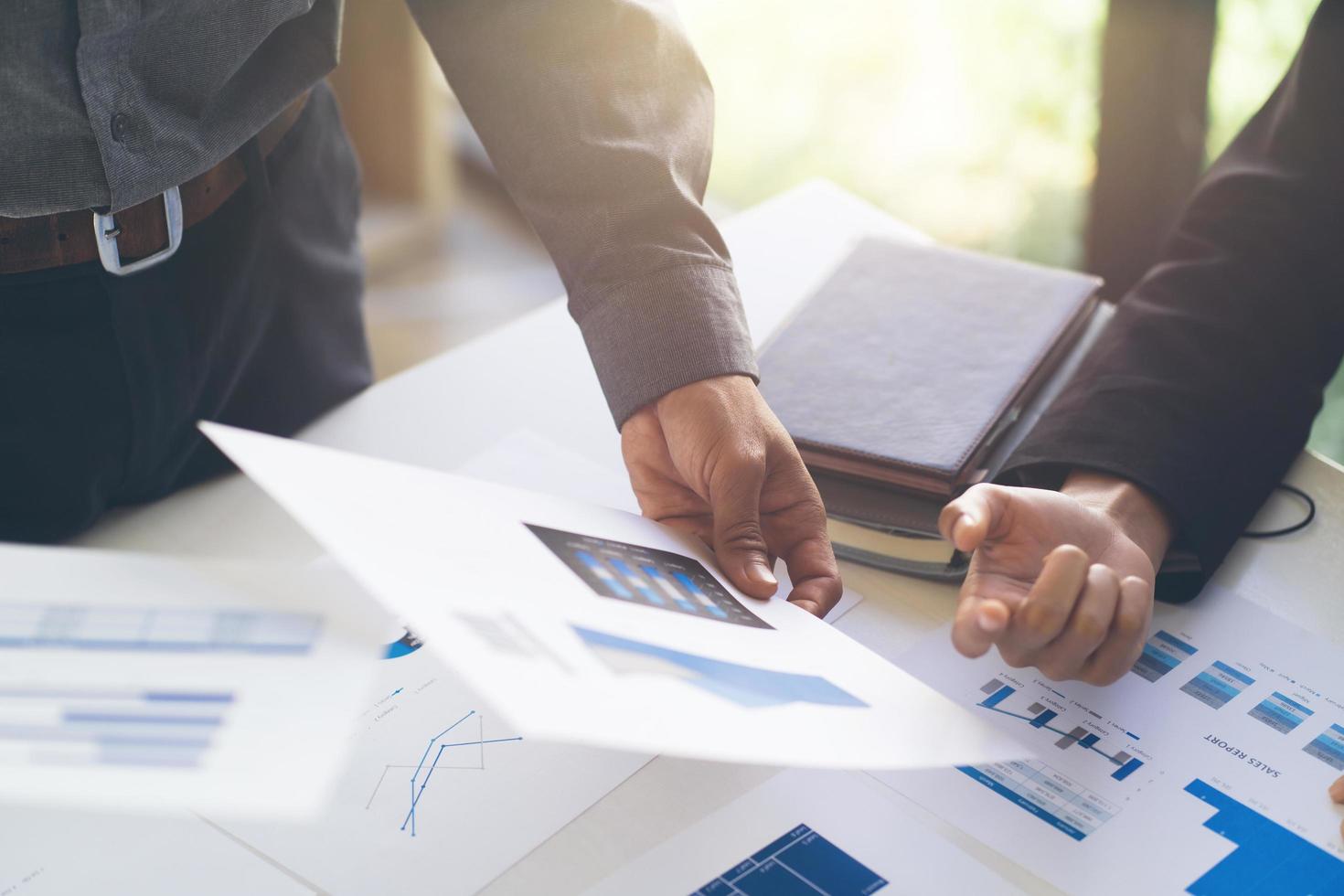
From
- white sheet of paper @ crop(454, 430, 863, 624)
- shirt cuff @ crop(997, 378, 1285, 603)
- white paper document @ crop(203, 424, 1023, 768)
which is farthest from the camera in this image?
white sheet of paper @ crop(454, 430, 863, 624)

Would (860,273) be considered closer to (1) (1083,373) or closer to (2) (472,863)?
(1) (1083,373)

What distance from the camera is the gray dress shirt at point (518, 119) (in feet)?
2.71

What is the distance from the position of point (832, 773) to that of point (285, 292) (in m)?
→ 0.71

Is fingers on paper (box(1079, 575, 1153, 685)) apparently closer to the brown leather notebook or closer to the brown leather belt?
the brown leather notebook

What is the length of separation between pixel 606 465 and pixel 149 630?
19.3 inches

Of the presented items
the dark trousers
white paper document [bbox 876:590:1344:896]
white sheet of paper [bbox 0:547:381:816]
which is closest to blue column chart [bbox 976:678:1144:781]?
white paper document [bbox 876:590:1344:896]

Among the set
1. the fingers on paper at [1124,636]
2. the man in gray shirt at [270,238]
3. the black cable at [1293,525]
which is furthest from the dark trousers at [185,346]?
the black cable at [1293,525]

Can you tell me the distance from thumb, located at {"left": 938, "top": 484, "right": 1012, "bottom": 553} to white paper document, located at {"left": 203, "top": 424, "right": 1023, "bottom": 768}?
10 centimetres

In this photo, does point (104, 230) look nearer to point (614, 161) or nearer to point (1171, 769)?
point (614, 161)

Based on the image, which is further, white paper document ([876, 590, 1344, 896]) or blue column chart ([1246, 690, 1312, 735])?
blue column chart ([1246, 690, 1312, 735])

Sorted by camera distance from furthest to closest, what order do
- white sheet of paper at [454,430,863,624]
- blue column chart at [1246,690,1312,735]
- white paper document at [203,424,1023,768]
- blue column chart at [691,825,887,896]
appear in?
white sheet of paper at [454,430,863,624], blue column chart at [1246,690,1312,735], blue column chart at [691,825,887,896], white paper document at [203,424,1023,768]

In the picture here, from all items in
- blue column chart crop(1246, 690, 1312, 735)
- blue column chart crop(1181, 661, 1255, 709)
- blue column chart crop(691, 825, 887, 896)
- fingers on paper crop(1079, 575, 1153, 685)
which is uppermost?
fingers on paper crop(1079, 575, 1153, 685)

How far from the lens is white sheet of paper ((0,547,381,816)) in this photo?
579mm

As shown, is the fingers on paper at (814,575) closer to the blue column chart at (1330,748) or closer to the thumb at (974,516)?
the thumb at (974,516)
